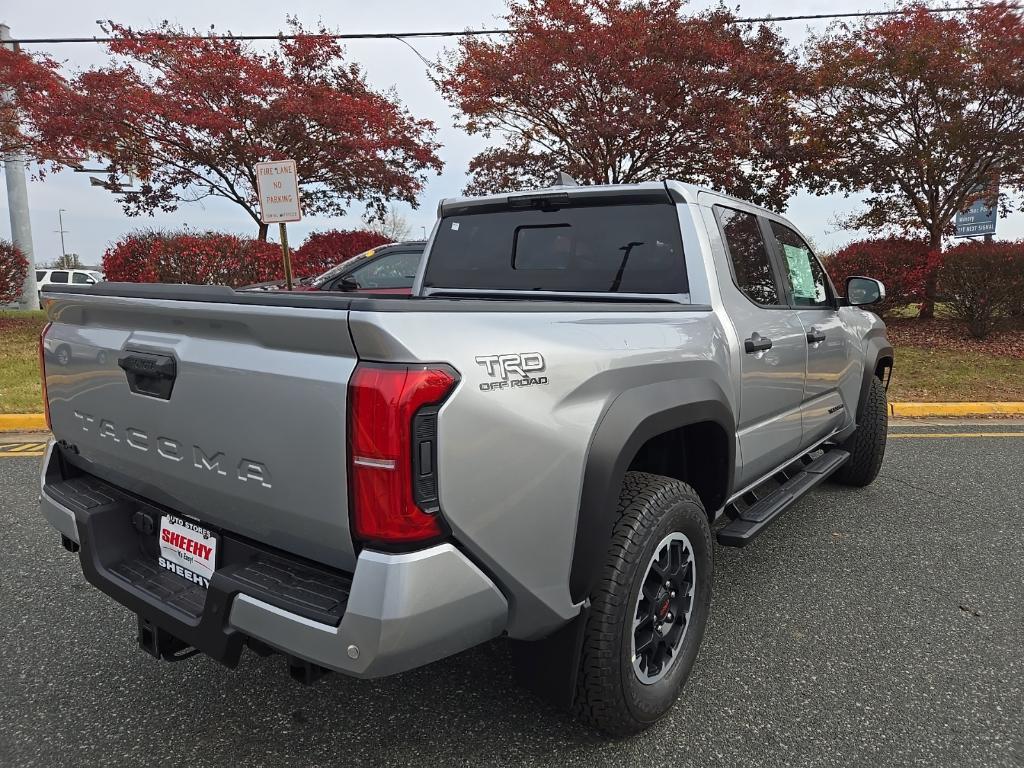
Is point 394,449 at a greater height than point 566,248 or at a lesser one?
lesser

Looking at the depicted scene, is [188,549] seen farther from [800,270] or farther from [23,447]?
[23,447]

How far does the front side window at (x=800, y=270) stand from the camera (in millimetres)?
3612

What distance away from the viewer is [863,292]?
404cm

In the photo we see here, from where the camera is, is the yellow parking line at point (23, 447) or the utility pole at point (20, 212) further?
the utility pole at point (20, 212)

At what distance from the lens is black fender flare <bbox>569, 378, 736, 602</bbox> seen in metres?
1.85

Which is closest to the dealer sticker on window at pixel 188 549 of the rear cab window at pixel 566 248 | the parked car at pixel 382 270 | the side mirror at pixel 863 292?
the rear cab window at pixel 566 248

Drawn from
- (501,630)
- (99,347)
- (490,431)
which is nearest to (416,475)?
(490,431)

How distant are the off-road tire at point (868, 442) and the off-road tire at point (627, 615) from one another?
283 centimetres

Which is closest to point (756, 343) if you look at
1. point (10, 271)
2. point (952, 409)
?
point (952, 409)

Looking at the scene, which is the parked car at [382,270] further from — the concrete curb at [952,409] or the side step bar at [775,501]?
the side step bar at [775,501]

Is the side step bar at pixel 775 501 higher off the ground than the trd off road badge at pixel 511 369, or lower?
lower

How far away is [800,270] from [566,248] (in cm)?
159

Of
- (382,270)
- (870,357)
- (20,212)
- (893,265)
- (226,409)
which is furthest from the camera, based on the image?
(20,212)

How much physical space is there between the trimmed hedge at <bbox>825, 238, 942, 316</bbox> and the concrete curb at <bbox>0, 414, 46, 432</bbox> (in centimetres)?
1182
